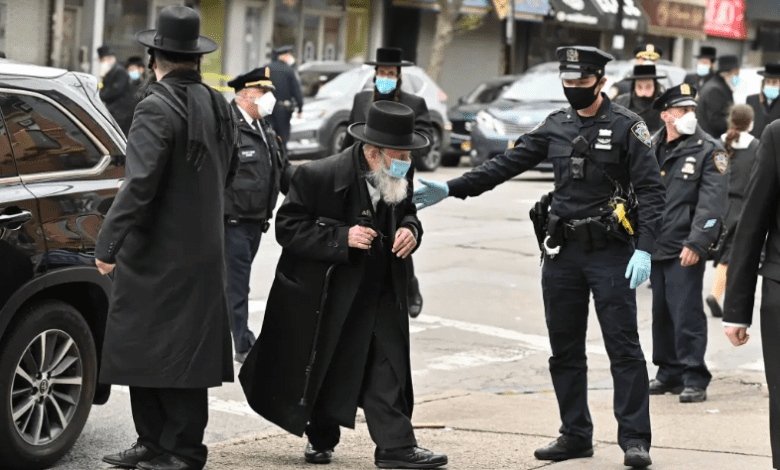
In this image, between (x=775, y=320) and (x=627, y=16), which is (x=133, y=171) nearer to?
(x=775, y=320)

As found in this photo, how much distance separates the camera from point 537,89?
23.5m

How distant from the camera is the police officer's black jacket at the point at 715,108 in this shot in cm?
1530

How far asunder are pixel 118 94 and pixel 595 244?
40.0 feet

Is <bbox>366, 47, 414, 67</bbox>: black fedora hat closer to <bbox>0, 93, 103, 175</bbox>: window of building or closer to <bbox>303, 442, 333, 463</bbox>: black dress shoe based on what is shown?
<bbox>0, 93, 103, 175</bbox>: window of building

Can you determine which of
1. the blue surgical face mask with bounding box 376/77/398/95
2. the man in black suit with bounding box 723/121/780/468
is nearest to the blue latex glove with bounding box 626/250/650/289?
the man in black suit with bounding box 723/121/780/468

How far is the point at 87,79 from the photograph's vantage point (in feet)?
21.4

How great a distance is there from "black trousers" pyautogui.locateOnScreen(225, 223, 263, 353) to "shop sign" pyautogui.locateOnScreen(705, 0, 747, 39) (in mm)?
37856

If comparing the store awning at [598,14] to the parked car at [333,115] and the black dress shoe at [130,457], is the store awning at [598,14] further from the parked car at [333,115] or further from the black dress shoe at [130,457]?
the black dress shoe at [130,457]

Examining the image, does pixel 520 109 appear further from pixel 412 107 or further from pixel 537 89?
pixel 412 107

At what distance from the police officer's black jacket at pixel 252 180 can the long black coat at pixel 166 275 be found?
10.0 ft

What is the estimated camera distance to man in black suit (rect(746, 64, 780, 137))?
14039 millimetres

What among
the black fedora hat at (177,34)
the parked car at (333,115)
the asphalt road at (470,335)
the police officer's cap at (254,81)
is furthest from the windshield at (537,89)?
the black fedora hat at (177,34)

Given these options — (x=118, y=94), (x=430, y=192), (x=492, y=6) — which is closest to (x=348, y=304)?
(x=430, y=192)

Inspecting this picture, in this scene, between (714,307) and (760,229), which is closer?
(760,229)
